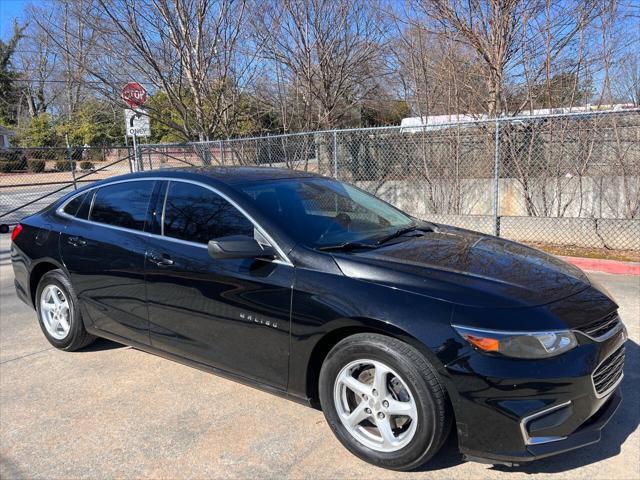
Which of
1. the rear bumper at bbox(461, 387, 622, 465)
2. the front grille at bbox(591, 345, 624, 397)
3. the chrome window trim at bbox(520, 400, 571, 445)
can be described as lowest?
the rear bumper at bbox(461, 387, 622, 465)

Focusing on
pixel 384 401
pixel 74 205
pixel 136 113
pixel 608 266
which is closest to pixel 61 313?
pixel 74 205

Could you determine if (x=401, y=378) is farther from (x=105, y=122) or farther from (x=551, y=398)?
(x=105, y=122)

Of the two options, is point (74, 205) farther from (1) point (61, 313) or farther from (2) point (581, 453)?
(2) point (581, 453)

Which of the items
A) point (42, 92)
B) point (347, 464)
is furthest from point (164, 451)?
point (42, 92)

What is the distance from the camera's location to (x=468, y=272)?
292 centimetres

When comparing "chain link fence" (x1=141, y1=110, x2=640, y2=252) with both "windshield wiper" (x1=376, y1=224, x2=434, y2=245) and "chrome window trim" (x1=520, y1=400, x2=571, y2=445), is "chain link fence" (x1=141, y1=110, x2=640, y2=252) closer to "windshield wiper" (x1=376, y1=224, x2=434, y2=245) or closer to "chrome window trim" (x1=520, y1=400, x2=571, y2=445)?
"windshield wiper" (x1=376, y1=224, x2=434, y2=245)

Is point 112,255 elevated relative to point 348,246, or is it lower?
lower

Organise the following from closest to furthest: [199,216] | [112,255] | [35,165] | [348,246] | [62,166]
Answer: [348,246]
[199,216]
[112,255]
[35,165]
[62,166]

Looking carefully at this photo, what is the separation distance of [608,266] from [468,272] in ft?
17.6

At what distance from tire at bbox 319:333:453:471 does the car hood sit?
34cm

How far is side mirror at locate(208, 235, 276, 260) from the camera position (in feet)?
10.1

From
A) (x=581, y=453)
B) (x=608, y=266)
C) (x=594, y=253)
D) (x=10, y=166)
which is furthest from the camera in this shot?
(x=10, y=166)

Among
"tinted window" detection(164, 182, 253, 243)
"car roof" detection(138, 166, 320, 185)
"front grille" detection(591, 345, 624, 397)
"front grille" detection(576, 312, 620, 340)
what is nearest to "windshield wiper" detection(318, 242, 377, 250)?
"tinted window" detection(164, 182, 253, 243)

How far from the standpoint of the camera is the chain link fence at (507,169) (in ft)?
27.7
